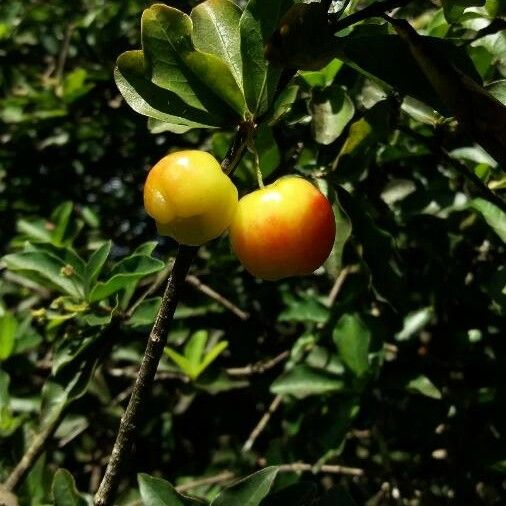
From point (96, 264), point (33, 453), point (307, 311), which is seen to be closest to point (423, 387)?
point (307, 311)

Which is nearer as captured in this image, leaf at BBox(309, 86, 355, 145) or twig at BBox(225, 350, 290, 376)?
leaf at BBox(309, 86, 355, 145)

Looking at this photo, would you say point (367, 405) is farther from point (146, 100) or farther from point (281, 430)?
point (146, 100)

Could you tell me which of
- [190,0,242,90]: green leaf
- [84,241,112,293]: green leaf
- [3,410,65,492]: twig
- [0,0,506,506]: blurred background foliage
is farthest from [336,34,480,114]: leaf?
[3,410,65,492]: twig

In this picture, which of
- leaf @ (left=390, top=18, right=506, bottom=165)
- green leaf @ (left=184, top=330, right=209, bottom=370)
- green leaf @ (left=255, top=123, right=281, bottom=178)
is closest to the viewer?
leaf @ (left=390, top=18, right=506, bottom=165)

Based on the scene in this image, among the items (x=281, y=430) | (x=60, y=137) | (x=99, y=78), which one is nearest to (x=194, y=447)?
(x=281, y=430)

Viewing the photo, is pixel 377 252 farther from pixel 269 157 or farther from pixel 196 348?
pixel 196 348

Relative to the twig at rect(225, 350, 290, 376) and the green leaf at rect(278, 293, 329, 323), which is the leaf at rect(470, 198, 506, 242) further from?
the twig at rect(225, 350, 290, 376)
